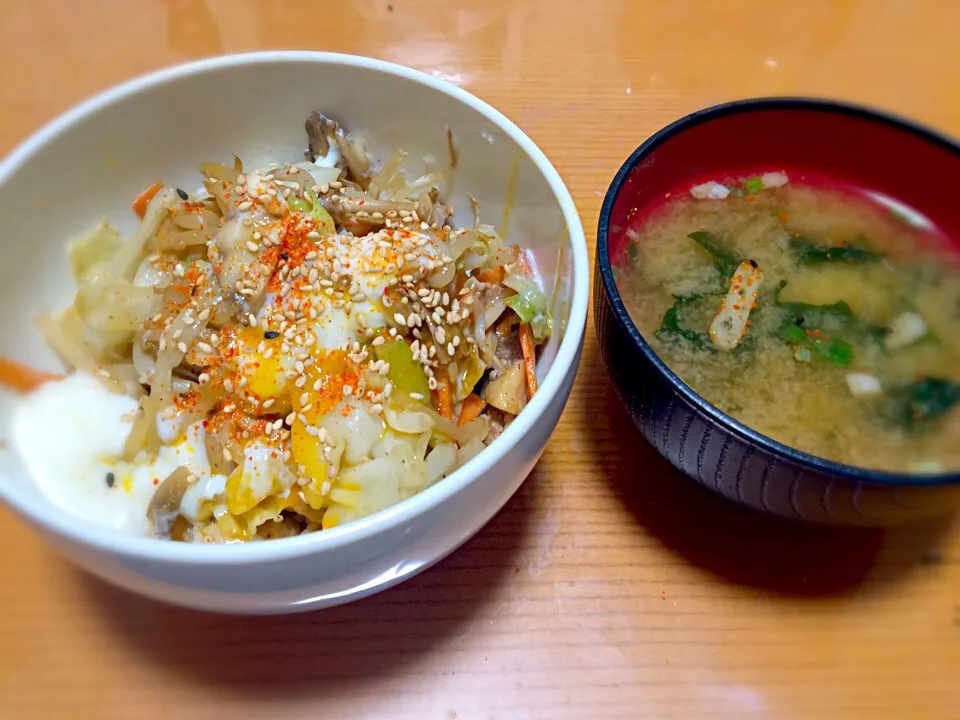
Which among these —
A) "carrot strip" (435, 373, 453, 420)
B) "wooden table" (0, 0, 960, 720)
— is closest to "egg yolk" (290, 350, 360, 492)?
"carrot strip" (435, 373, 453, 420)

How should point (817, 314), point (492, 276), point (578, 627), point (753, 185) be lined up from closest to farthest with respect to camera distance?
point (578, 627) < point (492, 276) < point (817, 314) < point (753, 185)

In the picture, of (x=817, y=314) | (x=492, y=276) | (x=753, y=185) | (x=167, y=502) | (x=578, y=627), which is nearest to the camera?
(x=167, y=502)

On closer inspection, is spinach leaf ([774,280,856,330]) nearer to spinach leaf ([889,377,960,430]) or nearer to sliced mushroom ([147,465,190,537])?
spinach leaf ([889,377,960,430])

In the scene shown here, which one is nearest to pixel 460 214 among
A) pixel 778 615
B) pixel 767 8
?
pixel 778 615

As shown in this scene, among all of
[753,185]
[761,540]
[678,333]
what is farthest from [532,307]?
[753,185]

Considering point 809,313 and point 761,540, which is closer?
point 761,540

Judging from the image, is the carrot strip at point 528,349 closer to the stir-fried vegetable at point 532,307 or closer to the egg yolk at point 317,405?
the stir-fried vegetable at point 532,307

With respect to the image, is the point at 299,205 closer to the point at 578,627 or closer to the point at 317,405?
the point at 317,405
